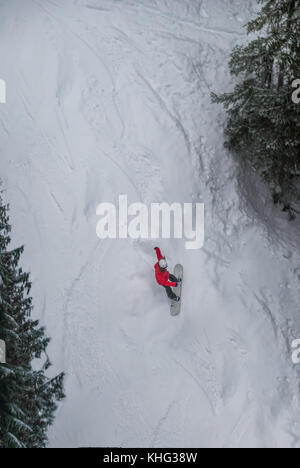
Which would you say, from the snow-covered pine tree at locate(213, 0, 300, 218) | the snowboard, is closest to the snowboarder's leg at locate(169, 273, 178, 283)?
the snowboard

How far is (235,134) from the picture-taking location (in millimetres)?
11844

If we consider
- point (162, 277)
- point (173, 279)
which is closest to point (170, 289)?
point (173, 279)

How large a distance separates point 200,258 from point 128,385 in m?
4.11

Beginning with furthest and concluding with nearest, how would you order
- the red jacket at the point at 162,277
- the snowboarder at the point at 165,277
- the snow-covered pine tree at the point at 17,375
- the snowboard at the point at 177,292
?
the snowboard at the point at 177,292, the red jacket at the point at 162,277, the snowboarder at the point at 165,277, the snow-covered pine tree at the point at 17,375

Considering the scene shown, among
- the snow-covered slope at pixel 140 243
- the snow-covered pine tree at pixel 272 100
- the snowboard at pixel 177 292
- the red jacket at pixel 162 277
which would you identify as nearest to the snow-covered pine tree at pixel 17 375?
the snow-covered slope at pixel 140 243

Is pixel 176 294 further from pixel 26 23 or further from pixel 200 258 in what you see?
pixel 26 23

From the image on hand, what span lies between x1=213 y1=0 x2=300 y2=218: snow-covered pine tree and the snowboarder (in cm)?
390

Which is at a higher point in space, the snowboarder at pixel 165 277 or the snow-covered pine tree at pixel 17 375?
the snowboarder at pixel 165 277

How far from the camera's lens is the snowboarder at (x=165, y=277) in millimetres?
10641

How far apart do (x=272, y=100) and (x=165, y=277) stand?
5.28 metres

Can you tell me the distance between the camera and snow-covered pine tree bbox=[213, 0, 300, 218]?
955 cm

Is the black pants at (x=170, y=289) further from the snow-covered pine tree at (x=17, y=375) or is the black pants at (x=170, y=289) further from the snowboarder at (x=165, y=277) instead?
the snow-covered pine tree at (x=17, y=375)

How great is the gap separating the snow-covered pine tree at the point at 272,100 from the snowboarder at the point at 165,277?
390cm
